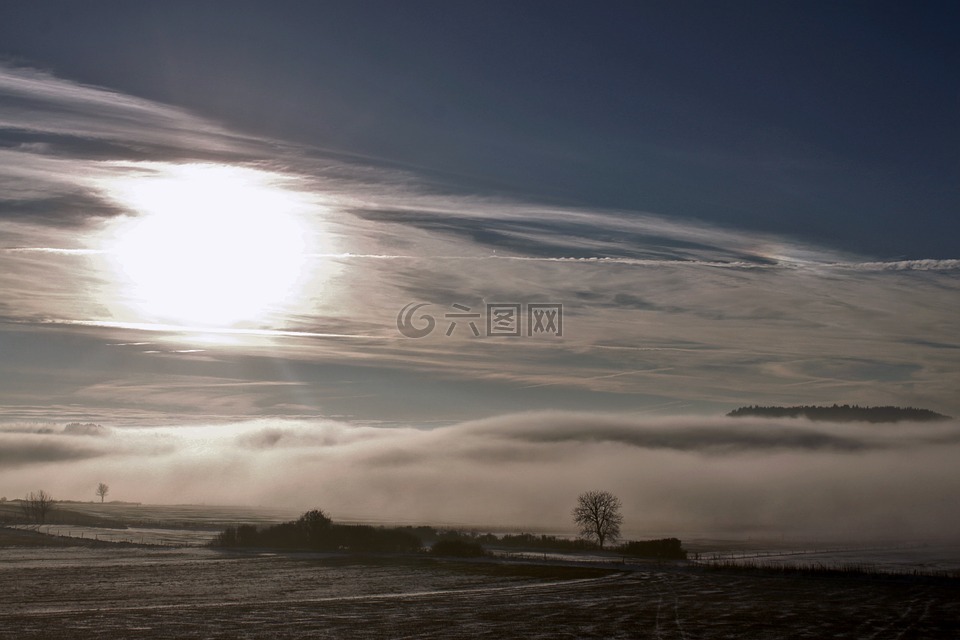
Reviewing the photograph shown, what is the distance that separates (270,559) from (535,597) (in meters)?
63.4

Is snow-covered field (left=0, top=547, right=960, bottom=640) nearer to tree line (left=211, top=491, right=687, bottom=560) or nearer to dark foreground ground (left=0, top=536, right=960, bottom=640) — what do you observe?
dark foreground ground (left=0, top=536, right=960, bottom=640)

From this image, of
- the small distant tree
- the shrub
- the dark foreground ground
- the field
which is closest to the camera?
the dark foreground ground

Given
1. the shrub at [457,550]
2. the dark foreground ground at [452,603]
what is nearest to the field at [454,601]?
the dark foreground ground at [452,603]

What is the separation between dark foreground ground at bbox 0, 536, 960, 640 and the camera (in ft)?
185

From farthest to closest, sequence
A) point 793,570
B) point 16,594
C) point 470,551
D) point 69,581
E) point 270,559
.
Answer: point 470,551, point 270,559, point 793,570, point 69,581, point 16,594

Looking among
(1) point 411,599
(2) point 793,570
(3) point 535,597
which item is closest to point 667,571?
(2) point 793,570

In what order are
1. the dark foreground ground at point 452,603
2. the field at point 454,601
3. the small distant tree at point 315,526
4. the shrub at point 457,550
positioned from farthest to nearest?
the small distant tree at point 315,526, the shrub at point 457,550, the field at point 454,601, the dark foreground ground at point 452,603

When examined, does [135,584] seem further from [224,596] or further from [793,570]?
[793,570]

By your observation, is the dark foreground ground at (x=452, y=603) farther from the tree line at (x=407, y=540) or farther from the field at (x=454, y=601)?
the tree line at (x=407, y=540)

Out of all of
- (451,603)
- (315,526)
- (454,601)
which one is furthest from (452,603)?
(315,526)

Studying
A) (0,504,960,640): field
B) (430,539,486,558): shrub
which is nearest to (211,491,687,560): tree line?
(430,539,486,558): shrub

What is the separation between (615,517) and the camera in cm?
18512

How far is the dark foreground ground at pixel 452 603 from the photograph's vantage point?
56469 mm

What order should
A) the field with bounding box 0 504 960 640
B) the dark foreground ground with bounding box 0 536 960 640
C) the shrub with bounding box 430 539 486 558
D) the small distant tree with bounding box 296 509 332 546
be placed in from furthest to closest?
the small distant tree with bounding box 296 509 332 546
the shrub with bounding box 430 539 486 558
the field with bounding box 0 504 960 640
the dark foreground ground with bounding box 0 536 960 640
